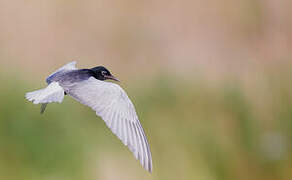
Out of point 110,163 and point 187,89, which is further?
point 187,89

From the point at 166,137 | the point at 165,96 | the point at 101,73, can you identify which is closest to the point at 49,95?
the point at 101,73

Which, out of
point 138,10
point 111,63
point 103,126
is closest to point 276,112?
point 103,126

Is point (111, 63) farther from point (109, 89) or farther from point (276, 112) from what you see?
point (109, 89)

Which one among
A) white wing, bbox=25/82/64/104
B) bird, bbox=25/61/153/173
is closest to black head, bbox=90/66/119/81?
bird, bbox=25/61/153/173

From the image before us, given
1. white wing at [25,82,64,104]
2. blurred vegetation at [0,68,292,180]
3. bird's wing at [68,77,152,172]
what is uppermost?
white wing at [25,82,64,104]

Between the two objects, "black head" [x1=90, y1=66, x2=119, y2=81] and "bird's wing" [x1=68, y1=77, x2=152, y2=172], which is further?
"black head" [x1=90, y1=66, x2=119, y2=81]

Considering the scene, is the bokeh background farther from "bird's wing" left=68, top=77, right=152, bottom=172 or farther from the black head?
"bird's wing" left=68, top=77, right=152, bottom=172

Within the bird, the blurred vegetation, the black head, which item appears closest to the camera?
the bird
